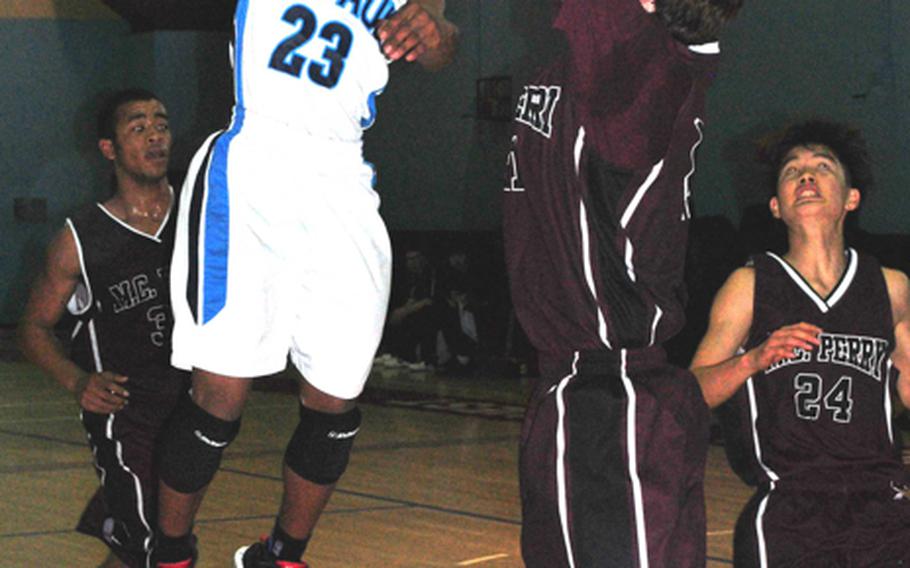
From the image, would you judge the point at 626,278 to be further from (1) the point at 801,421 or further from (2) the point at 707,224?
(2) the point at 707,224

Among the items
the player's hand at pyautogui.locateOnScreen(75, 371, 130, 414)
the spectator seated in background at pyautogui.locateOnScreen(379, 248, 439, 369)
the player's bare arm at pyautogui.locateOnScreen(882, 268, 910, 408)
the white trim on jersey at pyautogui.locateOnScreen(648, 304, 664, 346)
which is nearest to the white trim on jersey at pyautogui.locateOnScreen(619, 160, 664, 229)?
the white trim on jersey at pyautogui.locateOnScreen(648, 304, 664, 346)

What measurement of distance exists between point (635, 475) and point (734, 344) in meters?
0.92

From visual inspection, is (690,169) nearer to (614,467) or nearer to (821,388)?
(614,467)

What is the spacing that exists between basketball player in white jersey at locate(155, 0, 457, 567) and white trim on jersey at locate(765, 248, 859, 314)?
2.80ft

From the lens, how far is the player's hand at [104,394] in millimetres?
3412

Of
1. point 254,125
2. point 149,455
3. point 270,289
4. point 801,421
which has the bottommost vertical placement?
point 149,455

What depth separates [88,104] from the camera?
14117 mm

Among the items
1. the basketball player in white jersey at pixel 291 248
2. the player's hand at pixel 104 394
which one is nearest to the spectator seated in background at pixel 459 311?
the player's hand at pixel 104 394

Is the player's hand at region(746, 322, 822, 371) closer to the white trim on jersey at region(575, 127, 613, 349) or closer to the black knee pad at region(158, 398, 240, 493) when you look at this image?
the white trim on jersey at region(575, 127, 613, 349)

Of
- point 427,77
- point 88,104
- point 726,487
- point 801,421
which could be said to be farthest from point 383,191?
point 801,421

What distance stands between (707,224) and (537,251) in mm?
6064

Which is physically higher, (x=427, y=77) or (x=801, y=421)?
(x=427, y=77)

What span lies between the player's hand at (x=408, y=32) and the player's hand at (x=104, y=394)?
3.58ft

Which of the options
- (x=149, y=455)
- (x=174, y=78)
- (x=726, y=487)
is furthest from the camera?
(x=174, y=78)
